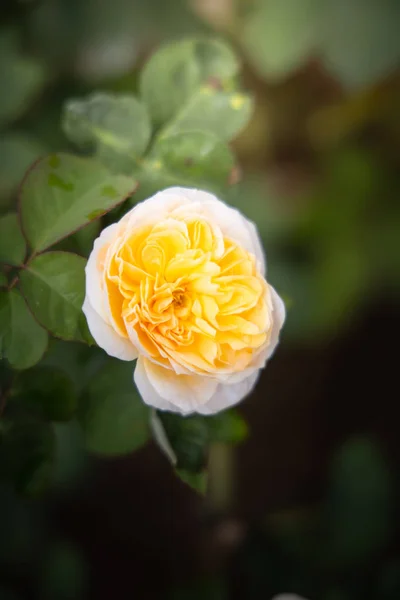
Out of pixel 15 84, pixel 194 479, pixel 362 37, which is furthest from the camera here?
pixel 362 37

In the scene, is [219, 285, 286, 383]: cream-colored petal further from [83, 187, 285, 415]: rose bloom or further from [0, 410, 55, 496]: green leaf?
[0, 410, 55, 496]: green leaf

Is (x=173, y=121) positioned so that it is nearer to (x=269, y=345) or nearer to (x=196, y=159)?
(x=196, y=159)

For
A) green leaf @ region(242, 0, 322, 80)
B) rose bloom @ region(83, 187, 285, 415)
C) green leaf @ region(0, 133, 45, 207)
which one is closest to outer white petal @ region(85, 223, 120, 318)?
rose bloom @ region(83, 187, 285, 415)

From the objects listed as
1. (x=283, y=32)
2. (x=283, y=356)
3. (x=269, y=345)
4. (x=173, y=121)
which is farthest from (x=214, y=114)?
(x=283, y=356)

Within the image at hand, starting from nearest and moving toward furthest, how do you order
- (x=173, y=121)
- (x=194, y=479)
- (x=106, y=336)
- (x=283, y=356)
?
(x=106, y=336) < (x=194, y=479) < (x=173, y=121) < (x=283, y=356)

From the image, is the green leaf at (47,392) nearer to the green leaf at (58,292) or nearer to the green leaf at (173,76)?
the green leaf at (58,292)
